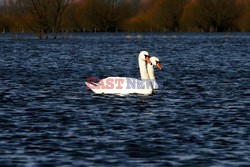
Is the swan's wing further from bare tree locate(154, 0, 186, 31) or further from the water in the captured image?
bare tree locate(154, 0, 186, 31)

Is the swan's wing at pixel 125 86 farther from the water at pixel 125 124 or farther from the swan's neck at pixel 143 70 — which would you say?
the swan's neck at pixel 143 70

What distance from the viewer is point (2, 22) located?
565 ft

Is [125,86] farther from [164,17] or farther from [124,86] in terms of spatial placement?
[164,17]

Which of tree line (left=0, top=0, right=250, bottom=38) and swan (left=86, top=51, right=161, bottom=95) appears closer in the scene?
swan (left=86, top=51, right=161, bottom=95)

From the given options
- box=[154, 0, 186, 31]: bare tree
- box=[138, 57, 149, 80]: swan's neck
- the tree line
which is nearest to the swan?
box=[138, 57, 149, 80]: swan's neck

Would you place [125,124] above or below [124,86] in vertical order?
below

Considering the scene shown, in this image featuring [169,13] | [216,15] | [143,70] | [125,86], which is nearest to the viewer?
[125,86]

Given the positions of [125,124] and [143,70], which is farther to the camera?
[143,70]

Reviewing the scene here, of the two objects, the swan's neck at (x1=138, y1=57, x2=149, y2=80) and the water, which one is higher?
the swan's neck at (x1=138, y1=57, x2=149, y2=80)

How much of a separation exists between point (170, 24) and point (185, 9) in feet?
18.1

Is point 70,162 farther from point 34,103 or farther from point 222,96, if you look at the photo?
point 222,96

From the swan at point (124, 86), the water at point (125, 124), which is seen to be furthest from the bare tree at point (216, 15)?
the swan at point (124, 86)

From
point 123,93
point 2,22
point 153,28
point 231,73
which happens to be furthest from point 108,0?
point 123,93

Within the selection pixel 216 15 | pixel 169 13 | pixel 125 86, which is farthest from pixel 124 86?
pixel 169 13
